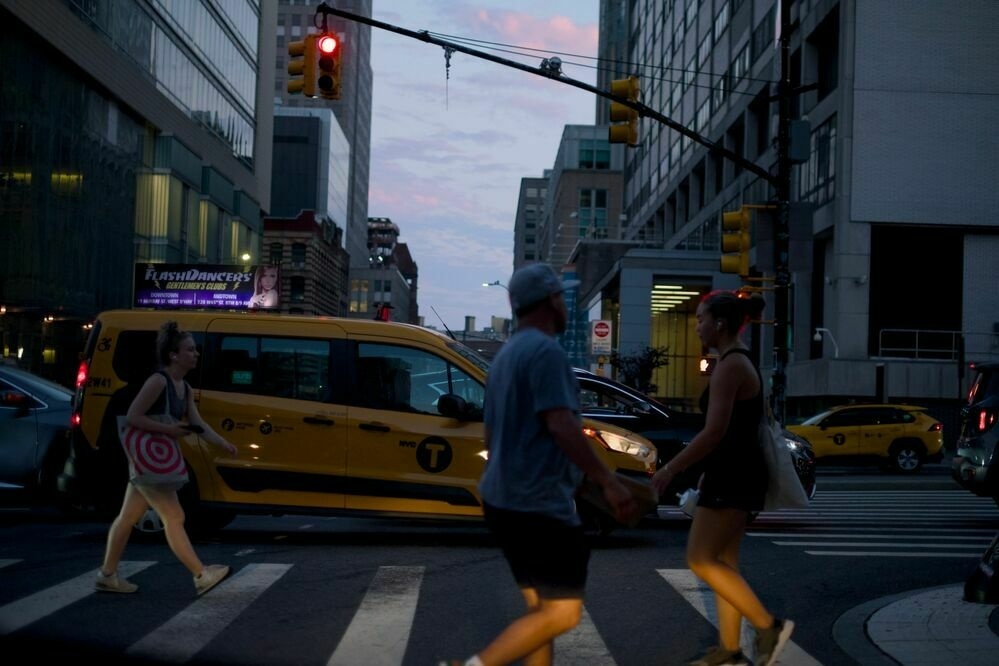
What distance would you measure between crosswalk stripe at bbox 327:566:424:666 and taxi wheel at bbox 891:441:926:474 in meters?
20.0

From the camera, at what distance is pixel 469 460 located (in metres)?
10.7

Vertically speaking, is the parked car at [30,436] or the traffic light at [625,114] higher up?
the traffic light at [625,114]

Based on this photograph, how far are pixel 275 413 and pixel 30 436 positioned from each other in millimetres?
3234

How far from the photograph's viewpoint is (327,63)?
613 inches

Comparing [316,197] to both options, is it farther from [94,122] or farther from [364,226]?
[94,122]

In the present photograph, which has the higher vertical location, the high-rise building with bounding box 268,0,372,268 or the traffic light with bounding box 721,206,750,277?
the high-rise building with bounding box 268,0,372,268

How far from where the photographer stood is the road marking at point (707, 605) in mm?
6414

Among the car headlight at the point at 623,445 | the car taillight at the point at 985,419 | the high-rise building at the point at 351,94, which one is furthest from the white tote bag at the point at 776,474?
the high-rise building at the point at 351,94

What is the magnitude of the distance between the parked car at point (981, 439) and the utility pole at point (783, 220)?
4.78 metres

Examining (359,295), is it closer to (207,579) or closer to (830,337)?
(830,337)

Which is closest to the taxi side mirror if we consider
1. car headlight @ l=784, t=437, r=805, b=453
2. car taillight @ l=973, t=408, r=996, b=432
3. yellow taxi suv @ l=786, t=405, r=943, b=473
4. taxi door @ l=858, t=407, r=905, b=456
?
car headlight @ l=784, t=437, r=805, b=453

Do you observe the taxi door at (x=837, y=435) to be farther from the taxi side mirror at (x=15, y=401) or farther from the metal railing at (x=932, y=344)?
the taxi side mirror at (x=15, y=401)

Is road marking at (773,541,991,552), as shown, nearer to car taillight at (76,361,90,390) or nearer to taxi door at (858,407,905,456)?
car taillight at (76,361,90,390)

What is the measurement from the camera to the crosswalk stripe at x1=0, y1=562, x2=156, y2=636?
6.91 m
